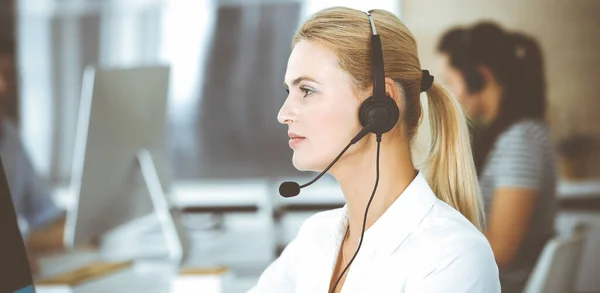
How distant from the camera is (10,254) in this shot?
982 mm

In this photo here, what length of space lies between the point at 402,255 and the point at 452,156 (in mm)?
244

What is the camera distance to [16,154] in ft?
9.37

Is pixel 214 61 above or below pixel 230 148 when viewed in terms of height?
above

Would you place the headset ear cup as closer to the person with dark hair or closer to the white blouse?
the white blouse

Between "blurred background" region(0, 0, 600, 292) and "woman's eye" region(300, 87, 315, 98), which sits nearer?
"woman's eye" region(300, 87, 315, 98)

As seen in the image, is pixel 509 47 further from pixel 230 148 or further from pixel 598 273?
pixel 230 148

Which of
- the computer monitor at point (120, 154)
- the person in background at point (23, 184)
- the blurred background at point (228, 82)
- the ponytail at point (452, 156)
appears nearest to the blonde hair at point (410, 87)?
the ponytail at point (452, 156)

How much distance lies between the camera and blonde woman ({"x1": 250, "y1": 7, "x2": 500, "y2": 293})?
A: 3.61 ft

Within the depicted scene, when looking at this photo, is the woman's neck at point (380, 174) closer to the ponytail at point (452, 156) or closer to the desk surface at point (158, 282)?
the ponytail at point (452, 156)

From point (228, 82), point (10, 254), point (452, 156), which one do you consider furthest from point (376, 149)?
point (228, 82)

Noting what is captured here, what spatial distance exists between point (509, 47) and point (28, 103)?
326 centimetres

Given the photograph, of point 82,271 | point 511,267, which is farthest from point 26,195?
point 511,267

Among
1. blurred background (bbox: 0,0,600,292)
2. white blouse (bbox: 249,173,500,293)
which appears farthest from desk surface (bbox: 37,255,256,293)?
blurred background (bbox: 0,0,600,292)

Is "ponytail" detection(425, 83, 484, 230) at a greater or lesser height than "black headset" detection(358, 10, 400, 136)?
lesser
